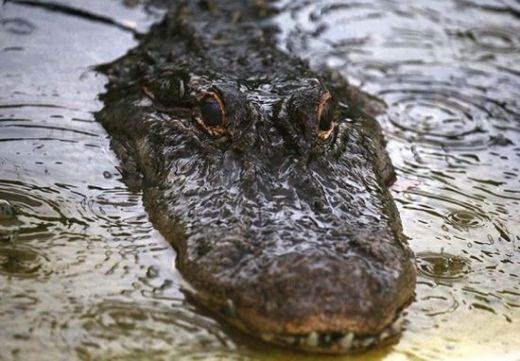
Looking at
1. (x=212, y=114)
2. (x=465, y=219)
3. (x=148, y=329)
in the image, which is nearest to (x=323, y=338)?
(x=148, y=329)

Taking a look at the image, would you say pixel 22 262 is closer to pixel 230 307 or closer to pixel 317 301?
pixel 230 307

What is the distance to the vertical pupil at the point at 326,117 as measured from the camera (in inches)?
176

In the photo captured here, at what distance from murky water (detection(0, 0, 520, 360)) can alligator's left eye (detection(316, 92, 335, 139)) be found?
2.30 feet

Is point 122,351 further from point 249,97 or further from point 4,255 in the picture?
point 249,97

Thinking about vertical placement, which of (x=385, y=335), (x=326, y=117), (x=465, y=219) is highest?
(x=326, y=117)

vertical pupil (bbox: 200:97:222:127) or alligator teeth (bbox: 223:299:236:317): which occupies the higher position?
vertical pupil (bbox: 200:97:222:127)

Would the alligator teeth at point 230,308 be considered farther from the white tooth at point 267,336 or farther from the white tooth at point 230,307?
the white tooth at point 267,336

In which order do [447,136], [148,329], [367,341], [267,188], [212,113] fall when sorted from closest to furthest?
[367,341] → [148,329] → [267,188] → [212,113] → [447,136]

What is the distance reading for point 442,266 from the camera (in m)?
4.17

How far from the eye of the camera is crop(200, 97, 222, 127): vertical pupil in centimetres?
446

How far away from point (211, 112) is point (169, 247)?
872mm

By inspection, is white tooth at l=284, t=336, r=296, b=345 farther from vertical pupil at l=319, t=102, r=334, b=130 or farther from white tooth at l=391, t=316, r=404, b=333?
vertical pupil at l=319, t=102, r=334, b=130

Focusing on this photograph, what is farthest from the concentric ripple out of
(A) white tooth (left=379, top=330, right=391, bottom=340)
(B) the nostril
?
(A) white tooth (left=379, top=330, right=391, bottom=340)

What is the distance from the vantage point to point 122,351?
130 inches
